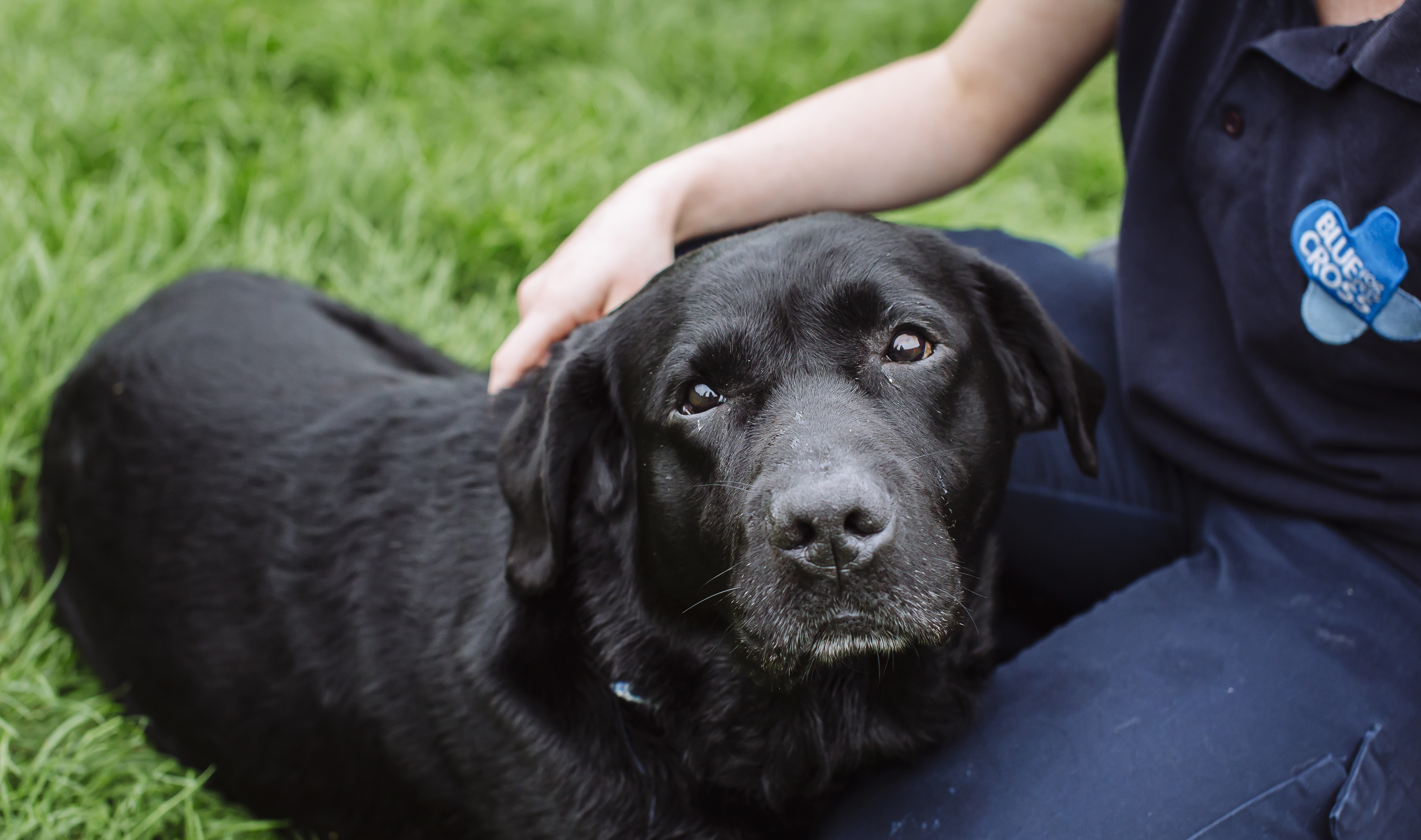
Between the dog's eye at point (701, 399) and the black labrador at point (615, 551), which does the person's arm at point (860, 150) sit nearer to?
the black labrador at point (615, 551)

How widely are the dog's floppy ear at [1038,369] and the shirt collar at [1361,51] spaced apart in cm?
58

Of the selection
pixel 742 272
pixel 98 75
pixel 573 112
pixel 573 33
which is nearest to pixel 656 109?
pixel 573 112

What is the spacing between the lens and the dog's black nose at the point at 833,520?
1.53 meters

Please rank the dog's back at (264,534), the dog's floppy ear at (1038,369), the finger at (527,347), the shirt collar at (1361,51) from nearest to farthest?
the shirt collar at (1361,51)
the dog's floppy ear at (1038,369)
the dog's back at (264,534)
the finger at (527,347)

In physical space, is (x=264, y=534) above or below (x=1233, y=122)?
below

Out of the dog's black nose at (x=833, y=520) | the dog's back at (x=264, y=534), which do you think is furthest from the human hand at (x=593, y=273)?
the dog's black nose at (x=833, y=520)

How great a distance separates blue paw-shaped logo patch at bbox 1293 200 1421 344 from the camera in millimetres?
1765

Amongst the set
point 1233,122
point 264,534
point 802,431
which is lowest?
point 264,534

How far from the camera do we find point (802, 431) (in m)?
1.68

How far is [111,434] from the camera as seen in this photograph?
100 inches

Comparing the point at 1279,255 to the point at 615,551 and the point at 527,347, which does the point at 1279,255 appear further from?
the point at 527,347

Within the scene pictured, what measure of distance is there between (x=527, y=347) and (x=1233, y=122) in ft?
4.71

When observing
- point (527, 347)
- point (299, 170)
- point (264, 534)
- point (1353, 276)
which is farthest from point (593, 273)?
point (299, 170)

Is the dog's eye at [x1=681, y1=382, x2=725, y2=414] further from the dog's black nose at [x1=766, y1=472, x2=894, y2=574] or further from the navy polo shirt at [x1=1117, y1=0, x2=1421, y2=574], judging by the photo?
the navy polo shirt at [x1=1117, y1=0, x2=1421, y2=574]
